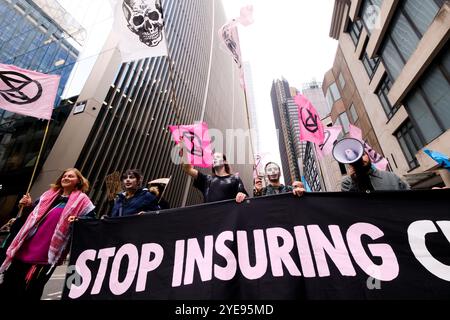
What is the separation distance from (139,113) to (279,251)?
67.5 feet

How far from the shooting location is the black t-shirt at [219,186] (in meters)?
3.63

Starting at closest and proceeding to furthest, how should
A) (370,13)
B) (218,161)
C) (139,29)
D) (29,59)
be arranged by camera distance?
(218,161) < (139,29) < (370,13) < (29,59)

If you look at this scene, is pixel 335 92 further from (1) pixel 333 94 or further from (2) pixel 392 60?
(2) pixel 392 60

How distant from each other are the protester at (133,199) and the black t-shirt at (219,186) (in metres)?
0.80

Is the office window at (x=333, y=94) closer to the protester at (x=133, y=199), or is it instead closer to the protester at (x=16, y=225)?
the protester at (x=133, y=199)

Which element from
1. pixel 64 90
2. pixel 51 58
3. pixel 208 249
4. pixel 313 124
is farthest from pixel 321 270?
pixel 51 58

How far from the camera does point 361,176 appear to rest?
3369mm

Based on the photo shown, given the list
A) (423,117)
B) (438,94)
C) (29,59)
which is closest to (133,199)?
(438,94)

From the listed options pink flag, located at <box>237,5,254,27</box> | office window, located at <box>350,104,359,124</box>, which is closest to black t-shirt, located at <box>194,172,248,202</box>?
pink flag, located at <box>237,5,254,27</box>

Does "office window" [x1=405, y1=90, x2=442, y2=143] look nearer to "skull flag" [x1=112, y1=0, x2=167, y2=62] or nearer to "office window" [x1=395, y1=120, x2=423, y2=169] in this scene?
"office window" [x1=395, y1=120, x2=423, y2=169]

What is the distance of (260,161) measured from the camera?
62.3 ft

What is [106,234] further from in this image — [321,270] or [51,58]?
[51,58]

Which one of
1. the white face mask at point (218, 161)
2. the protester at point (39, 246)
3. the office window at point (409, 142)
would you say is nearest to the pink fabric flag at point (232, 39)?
the white face mask at point (218, 161)

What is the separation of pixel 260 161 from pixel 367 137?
26.1 ft
